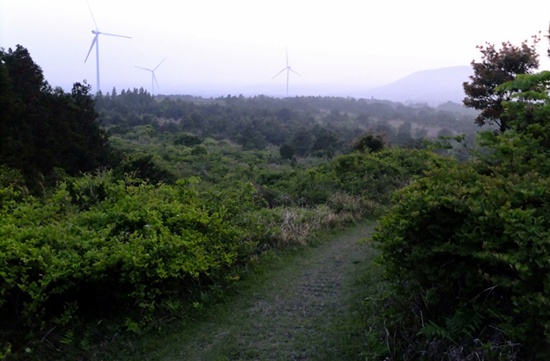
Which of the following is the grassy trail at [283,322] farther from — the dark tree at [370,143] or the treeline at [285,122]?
the treeline at [285,122]

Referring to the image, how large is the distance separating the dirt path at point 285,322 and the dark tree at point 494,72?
8.40 metres

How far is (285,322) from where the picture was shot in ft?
19.1

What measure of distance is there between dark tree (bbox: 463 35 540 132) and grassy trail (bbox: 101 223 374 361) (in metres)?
8.36

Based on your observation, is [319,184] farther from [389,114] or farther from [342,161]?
[389,114]

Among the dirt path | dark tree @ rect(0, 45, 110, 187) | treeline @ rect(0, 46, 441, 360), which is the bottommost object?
the dirt path

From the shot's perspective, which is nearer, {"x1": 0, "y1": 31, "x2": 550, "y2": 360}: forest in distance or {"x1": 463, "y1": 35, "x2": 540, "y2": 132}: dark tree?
{"x1": 0, "y1": 31, "x2": 550, "y2": 360}: forest in distance

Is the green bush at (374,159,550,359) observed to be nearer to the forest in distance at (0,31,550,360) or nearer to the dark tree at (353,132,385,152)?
the forest in distance at (0,31,550,360)

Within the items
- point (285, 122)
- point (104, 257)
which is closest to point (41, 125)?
point (104, 257)

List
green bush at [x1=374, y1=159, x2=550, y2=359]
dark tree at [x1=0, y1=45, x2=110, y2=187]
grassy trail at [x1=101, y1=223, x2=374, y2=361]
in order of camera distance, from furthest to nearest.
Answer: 1. dark tree at [x1=0, y1=45, x2=110, y2=187]
2. grassy trail at [x1=101, y1=223, x2=374, y2=361]
3. green bush at [x1=374, y1=159, x2=550, y2=359]

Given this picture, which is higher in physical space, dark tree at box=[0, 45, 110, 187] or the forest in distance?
dark tree at box=[0, 45, 110, 187]

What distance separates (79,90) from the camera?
16.2 metres

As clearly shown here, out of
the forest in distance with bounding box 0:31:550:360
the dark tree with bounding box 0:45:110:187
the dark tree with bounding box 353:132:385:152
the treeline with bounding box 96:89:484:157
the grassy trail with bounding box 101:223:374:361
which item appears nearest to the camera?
the forest in distance with bounding box 0:31:550:360

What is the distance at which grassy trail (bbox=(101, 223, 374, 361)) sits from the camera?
516 centimetres

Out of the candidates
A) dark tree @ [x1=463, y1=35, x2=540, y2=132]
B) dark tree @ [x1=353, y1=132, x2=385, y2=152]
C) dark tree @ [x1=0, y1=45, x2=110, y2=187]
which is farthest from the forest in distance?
dark tree @ [x1=353, y1=132, x2=385, y2=152]
